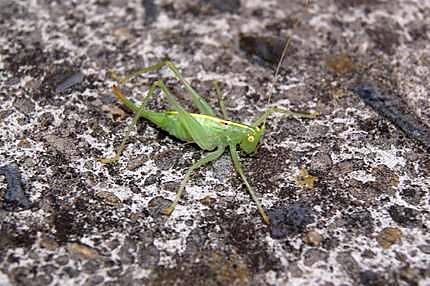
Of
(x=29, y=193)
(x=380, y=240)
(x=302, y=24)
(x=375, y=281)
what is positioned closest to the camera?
(x=375, y=281)

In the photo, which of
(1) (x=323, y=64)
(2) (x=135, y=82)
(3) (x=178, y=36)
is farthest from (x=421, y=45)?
(2) (x=135, y=82)

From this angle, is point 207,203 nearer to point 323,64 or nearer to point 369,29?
point 323,64

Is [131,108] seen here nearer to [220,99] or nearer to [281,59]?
[220,99]

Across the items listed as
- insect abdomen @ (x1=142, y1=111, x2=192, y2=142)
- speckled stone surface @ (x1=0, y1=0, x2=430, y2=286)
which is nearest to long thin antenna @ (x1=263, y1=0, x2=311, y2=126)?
speckled stone surface @ (x1=0, y1=0, x2=430, y2=286)

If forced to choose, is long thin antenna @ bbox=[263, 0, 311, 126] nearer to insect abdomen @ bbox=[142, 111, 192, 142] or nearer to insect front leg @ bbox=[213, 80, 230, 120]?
insect front leg @ bbox=[213, 80, 230, 120]

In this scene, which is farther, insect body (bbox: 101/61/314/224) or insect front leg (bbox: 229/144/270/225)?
insect body (bbox: 101/61/314/224)

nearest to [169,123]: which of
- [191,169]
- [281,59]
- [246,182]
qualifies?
[191,169]

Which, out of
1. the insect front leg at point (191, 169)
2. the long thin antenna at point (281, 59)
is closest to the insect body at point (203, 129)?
the insect front leg at point (191, 169)
